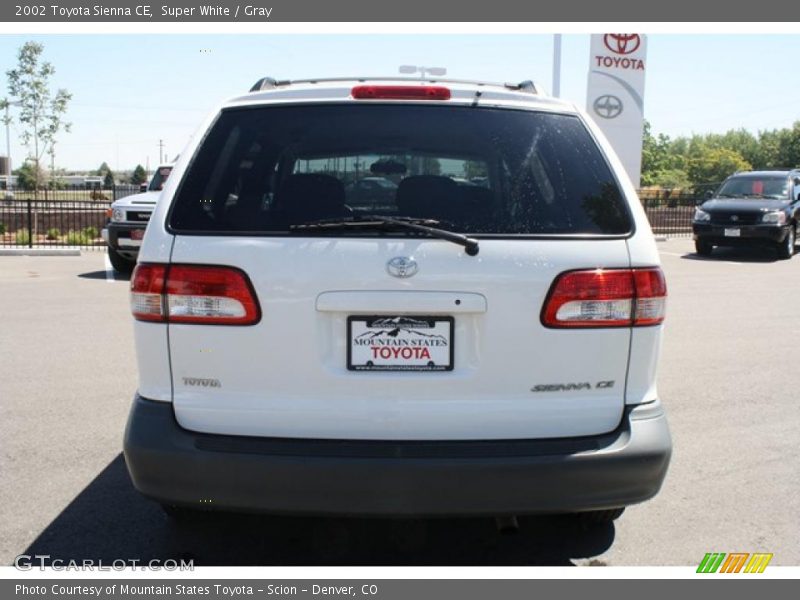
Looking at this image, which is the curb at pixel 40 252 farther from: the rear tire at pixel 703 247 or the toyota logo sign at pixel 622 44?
the toyota logo sign at pixel 622 44

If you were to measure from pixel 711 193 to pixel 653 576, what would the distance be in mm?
17213

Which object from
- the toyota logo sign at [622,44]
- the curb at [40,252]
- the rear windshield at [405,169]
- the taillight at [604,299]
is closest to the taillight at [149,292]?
the rear windshield at [405,169]

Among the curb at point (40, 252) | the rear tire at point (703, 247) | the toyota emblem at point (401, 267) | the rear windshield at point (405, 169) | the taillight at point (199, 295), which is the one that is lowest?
the curb at point (40, 252)

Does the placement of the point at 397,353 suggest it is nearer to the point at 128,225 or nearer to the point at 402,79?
the point at 402,79

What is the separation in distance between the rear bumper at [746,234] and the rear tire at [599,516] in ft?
48.6

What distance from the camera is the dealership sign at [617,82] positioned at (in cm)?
2448

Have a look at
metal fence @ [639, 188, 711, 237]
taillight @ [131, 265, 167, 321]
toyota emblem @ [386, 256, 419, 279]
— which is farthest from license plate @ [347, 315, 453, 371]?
metal fence @ [639, 188, 711, 237]

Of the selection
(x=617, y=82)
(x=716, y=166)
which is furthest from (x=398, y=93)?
(x=716, y=166)

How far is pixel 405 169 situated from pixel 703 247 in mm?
16123

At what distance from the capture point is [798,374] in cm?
719

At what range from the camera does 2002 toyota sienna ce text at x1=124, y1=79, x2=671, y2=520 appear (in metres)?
2.92

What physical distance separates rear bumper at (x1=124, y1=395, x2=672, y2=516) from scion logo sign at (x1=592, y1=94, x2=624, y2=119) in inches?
909

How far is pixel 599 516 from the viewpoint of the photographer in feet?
12.5
